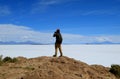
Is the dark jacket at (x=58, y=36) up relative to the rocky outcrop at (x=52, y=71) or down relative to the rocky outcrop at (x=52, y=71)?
up

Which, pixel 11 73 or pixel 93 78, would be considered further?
pixel 93 78

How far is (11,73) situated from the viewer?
15.0m

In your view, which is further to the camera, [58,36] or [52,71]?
[58,36]

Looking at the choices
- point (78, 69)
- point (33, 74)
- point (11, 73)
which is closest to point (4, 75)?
point (11, 73)

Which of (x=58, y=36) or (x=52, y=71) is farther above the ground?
(x=58, y=36)

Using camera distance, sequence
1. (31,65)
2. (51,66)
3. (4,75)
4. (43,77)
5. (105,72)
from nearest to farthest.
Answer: (43,77), (4,75), (51,66), (31,65), (105,72)

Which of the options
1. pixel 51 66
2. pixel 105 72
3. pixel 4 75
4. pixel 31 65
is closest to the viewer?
pixel 4 75

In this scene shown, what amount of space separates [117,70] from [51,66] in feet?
20.7

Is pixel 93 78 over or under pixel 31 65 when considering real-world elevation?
under

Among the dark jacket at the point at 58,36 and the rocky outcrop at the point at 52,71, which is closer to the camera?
the rocky outcrop at the point at 52,71

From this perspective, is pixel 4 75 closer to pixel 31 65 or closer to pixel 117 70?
pixel 31 65

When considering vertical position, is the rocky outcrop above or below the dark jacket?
below

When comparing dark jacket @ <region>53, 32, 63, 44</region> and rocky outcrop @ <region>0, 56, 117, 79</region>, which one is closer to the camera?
rocky outcrop @ <region>0, 56, 117, 79</region>

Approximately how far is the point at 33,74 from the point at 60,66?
3.49m
